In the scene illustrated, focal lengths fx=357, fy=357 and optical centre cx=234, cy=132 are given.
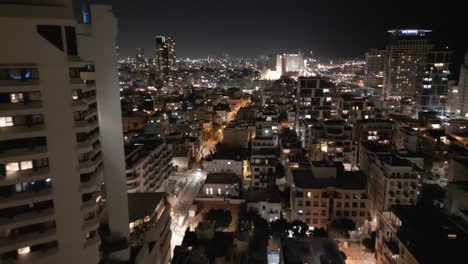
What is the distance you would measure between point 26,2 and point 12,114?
8.02 feet

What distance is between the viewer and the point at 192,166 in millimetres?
30469

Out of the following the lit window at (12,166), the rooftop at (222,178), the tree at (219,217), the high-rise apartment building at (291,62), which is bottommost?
the tree at (219,217)

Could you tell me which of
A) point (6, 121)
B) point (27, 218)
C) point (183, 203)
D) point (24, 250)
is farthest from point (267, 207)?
point (6, 121)

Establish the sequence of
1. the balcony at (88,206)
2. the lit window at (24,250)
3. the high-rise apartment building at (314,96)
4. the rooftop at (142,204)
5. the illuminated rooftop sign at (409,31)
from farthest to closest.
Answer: the illuminated rooftop sign at (409,31) → the high-rise apartment building at (314,96) → the rooftop at (142,204) → the balcony at (88,206) → the lit window at (24,250)

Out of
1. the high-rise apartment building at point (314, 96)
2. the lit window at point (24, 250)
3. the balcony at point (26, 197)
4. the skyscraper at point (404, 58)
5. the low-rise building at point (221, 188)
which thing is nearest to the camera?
the balcony at point (26, 197)

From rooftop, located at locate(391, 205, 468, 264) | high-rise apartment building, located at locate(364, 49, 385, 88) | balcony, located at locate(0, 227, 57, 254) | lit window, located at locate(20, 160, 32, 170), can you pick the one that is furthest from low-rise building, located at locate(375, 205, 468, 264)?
high-rise apartment building, located at locate(364, 49, 385, 88)

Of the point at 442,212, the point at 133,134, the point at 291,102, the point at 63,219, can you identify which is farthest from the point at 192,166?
the point at 291,102

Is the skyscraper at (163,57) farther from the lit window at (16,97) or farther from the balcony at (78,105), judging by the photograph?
the lit window at (16,97)

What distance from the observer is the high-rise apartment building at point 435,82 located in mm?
45487

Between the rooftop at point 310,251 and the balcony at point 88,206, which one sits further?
the rooftop at point 310,251

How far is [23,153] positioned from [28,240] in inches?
75.0

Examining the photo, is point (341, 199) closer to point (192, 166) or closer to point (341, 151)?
point (341, 151)

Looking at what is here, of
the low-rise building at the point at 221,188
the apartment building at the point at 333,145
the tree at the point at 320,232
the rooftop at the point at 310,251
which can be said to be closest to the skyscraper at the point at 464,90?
the apartment building at the point at 333,145

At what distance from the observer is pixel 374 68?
77375 millimetres
